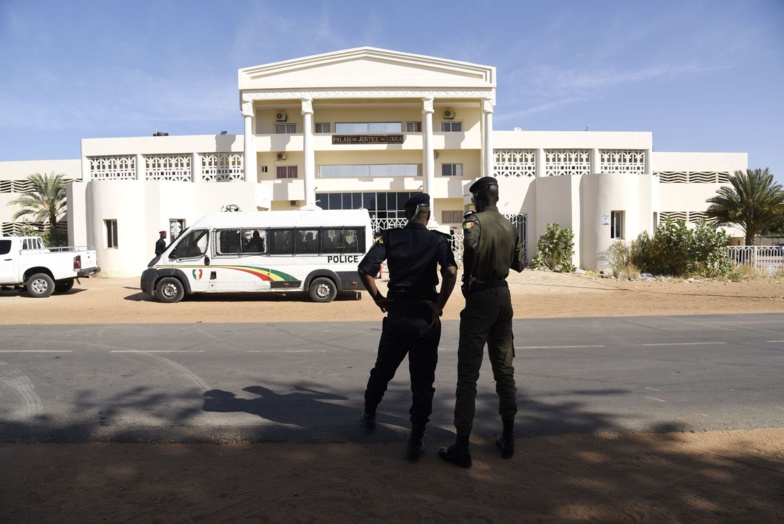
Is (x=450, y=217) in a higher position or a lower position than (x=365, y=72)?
lower

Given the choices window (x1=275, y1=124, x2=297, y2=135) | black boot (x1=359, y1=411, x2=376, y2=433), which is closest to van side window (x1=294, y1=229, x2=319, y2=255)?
black boot (x1=359, y1=411, x2=376, y2=433)

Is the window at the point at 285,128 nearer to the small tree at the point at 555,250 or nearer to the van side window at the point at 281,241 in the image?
the small tree at the point at 555,250

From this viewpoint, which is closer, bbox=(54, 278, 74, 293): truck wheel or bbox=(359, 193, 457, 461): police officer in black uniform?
bbox=(359, 193, 457, 461): police officer in black uniform

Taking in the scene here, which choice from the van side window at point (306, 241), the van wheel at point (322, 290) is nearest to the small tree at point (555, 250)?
the van wheel at point (322, 290)

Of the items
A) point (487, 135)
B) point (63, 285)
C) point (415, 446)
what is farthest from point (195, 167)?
point (415, 446)

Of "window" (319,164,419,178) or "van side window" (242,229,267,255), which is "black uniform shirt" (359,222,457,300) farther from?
"window" (319,164,419,178)

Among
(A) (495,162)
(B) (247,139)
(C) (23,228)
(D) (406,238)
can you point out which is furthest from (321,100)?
(D) (406,238)

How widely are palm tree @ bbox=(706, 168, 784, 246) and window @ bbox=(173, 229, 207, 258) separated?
89.6ft

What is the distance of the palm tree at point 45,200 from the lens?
98.6 ft

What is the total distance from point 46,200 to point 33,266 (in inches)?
687

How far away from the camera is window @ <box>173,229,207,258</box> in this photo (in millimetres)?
14086

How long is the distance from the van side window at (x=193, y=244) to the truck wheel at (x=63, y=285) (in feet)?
15.7

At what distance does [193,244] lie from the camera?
14.1 metres

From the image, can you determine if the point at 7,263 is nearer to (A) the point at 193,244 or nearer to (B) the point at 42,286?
(B) the point at 42,286
